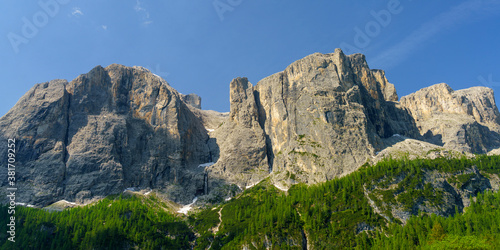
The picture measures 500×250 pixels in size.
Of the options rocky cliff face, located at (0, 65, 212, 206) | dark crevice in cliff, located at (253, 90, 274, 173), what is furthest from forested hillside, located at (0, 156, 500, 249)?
dark crevice in cliff, located at (253, 90, 274, 173)

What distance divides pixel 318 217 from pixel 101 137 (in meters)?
111

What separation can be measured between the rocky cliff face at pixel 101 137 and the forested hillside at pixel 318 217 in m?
19.8

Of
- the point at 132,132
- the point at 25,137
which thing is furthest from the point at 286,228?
the point at 25,137

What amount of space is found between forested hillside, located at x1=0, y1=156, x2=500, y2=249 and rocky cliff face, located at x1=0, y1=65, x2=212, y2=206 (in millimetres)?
19835

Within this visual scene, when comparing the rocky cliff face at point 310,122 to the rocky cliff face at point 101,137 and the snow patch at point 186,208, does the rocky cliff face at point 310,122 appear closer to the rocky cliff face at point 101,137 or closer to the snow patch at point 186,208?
the snow patch at point 186,208

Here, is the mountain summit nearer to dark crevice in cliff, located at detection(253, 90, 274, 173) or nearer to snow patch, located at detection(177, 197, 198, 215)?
dark crevice in cliff, located at detection(253, 90, 274, 173)

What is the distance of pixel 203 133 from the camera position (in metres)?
199

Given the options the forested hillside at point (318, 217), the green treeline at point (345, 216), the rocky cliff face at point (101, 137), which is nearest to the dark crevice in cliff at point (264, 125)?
the rocky cliff face at point (101, 137)

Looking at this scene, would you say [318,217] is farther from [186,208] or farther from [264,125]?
[264,125]

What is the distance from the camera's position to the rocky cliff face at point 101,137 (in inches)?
5664

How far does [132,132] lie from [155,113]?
638 inches

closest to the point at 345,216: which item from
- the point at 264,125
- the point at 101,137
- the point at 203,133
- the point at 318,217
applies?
the point at 318,217

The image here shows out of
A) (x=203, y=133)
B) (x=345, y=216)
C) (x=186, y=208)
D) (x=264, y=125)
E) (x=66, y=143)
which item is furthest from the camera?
(x=203, y=133)

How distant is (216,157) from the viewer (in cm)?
18100
